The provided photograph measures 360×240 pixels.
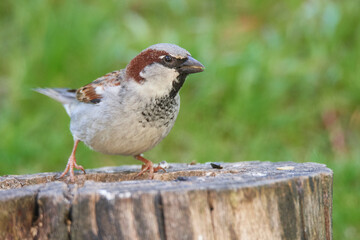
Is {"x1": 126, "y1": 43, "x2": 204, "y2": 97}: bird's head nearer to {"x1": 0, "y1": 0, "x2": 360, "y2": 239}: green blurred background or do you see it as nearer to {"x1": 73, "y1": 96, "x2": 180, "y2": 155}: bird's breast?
{"x1": 73, "y1": 96, "x2": 180, "y2": 155}: bird's breast

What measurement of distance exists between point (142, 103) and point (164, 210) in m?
1.05

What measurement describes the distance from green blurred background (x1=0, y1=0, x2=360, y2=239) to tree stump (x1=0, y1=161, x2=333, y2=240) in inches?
84.6

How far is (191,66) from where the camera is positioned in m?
2.67

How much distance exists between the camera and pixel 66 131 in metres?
4.48

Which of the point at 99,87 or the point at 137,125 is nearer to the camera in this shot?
the point at 137,125

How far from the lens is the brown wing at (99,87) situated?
9.83 feet

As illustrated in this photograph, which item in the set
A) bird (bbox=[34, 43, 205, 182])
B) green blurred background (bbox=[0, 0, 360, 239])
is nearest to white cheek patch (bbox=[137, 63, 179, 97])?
bird (bbox=[34, 43, 205, 182])

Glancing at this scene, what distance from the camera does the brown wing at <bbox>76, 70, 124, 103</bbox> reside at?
9.83 ft

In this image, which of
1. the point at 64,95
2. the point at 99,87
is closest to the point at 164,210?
the point at 99,87

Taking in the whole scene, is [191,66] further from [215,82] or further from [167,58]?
[215,82]

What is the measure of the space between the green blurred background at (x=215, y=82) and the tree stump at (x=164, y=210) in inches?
84.6

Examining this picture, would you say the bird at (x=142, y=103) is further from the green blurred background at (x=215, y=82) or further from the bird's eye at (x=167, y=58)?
the green blurred background at (x=215, y=82)

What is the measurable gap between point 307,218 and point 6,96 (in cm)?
368

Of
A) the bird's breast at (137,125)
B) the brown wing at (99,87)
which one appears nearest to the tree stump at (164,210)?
the bird's breast at (137,125)
